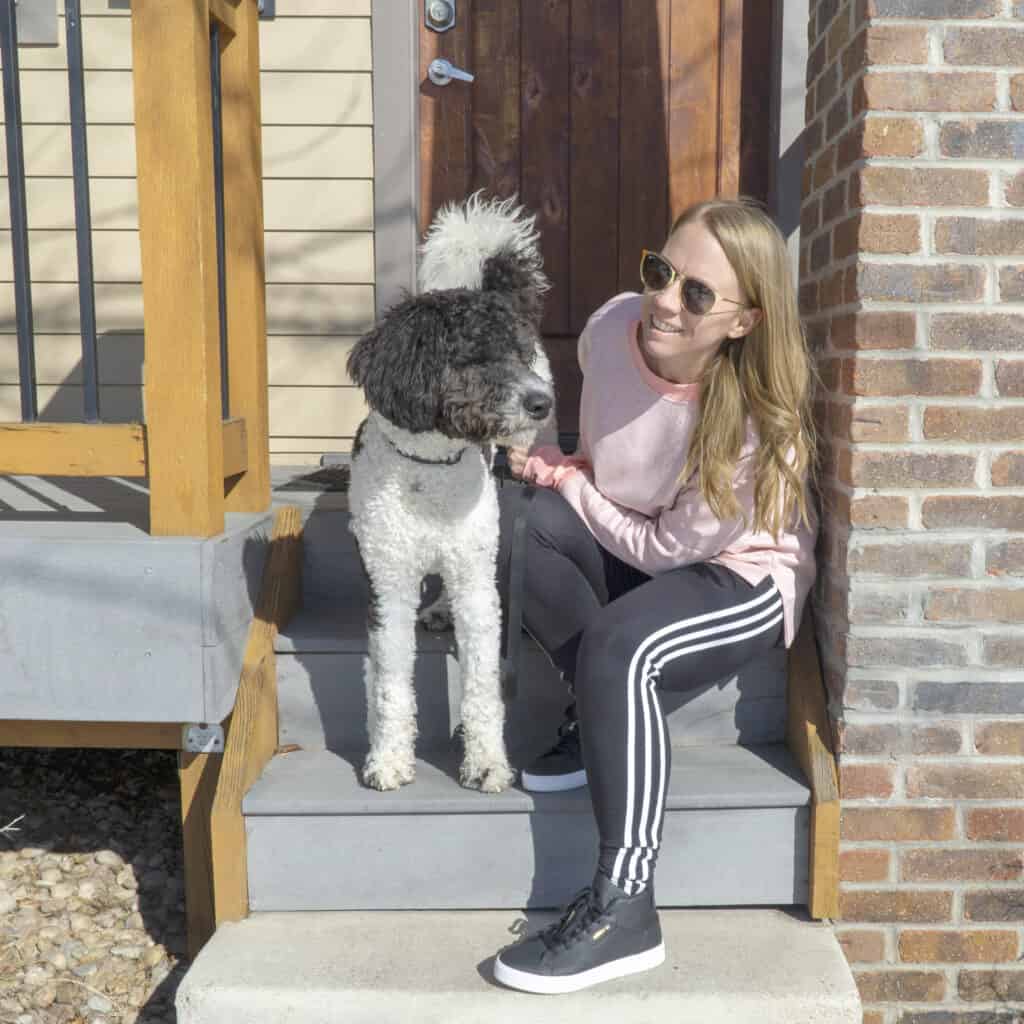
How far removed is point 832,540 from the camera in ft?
7.58

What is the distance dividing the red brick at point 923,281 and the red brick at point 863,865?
114 cm

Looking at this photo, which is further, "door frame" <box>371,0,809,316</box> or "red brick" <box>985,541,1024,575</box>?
"door frame" <box>371,0,809,316</box>

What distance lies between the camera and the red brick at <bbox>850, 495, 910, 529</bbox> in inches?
85.0

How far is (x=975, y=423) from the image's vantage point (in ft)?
6.98

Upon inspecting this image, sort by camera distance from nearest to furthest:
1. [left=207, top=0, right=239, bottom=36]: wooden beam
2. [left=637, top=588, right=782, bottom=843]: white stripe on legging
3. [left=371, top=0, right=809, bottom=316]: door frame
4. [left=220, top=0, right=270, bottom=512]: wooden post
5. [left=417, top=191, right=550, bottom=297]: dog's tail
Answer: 1. [left=637, top=588, right=782, bottom=843]: white stripe on legging
2. [left=207, top=0, right=239, bottom=36]: wooden beam
3. [left=417, top=191, right=550, bottom=297]: dog's tail
4. [left=220, top=0, right=270, bottom=512]: wooden post
5. [left=371, top=0, right=809, bottom=316]: door frame

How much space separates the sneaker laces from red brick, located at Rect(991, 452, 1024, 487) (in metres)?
1.14

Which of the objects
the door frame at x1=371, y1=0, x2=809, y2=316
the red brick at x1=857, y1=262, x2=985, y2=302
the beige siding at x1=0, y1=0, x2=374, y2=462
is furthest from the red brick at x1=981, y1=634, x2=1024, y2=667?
the beige siding at x1=0, y1=0, x2=374, y2=462

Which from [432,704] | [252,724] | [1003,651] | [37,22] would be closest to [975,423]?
[1003,651]

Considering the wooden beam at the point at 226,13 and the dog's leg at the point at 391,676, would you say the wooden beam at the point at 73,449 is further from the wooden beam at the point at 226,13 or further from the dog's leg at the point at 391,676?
the wooden beam at the point at 226,13

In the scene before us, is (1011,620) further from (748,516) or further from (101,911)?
(101,911)

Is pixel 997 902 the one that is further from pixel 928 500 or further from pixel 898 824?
pixel 928 500

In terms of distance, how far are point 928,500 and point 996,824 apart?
2.29 ft

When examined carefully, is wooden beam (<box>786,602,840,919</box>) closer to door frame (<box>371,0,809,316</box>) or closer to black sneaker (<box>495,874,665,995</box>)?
black sneaker (<box>495,874,665,995</box>)

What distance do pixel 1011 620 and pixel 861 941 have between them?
745 millimetres
